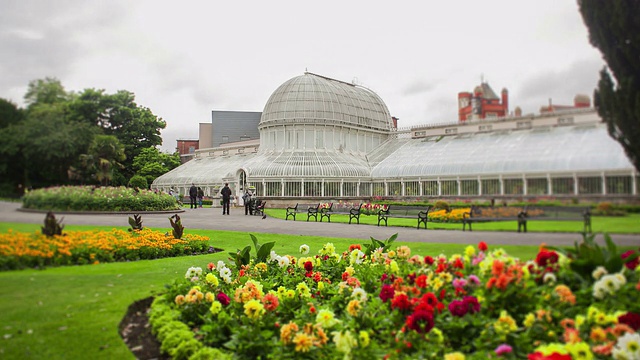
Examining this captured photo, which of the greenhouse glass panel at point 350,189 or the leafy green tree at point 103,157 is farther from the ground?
the greenhouse glass panel at point 350,189

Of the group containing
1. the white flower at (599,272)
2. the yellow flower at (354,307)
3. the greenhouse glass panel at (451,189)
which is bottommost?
the yellow flower at (354,307)

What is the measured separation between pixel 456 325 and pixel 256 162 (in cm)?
4283

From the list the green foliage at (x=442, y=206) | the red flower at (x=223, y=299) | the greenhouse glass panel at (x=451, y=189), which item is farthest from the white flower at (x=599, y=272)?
the red flower at (x=223, y=299)

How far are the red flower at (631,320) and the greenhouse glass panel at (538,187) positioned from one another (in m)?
1.44

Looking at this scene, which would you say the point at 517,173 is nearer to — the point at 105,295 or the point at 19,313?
the point at 105,295

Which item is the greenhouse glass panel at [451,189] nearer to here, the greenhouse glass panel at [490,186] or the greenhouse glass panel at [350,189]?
the greenhouse glass panel at [490,186]

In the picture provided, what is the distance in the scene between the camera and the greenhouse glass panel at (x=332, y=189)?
45.0 metres

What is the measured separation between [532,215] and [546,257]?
1.76 ft

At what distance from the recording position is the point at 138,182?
29.9 ft

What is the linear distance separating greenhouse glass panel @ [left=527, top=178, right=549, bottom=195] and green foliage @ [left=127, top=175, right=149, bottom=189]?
6.64 metres

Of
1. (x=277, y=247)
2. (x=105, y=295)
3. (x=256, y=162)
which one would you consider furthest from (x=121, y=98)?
(x=256, y=162)

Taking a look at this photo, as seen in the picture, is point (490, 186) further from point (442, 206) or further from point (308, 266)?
point (308, 266)

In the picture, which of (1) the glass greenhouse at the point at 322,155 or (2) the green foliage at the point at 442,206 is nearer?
(2) the green foliage at the point at 442,206

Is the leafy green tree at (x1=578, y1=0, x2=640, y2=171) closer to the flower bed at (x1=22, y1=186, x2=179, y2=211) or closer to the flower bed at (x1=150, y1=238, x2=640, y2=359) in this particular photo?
the flower bed at (x1=150, y1=238, x2=640, y2=359)
